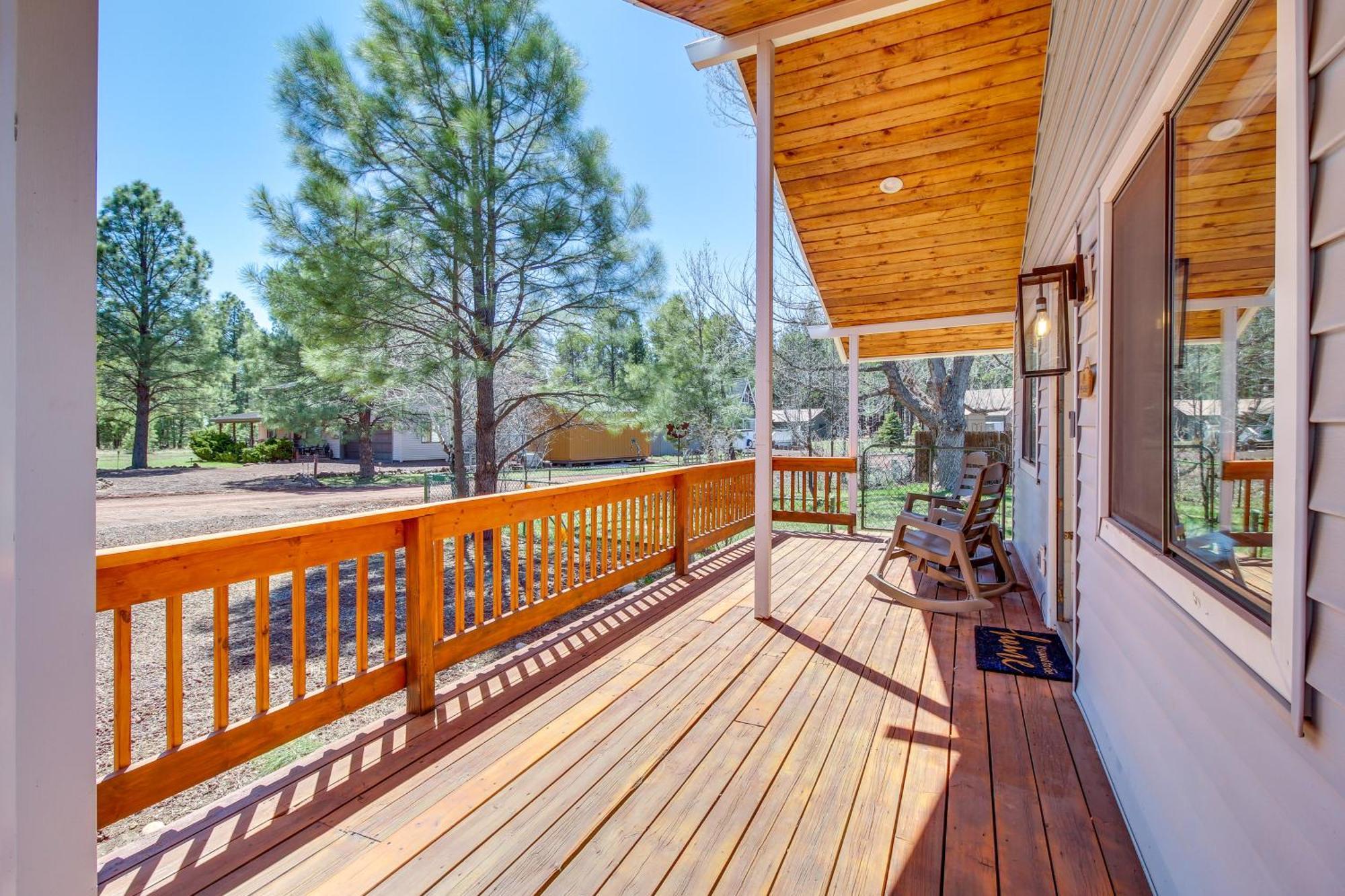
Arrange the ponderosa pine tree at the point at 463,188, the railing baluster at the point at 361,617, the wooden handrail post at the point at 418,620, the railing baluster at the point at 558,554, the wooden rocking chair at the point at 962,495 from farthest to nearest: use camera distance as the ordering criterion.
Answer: the ponderosa pine tree at the point at 463,188 < the wooden rocking chair at the point at 962,495 < the railing baluster at the point at 558,554 < the wooden handrail post at the point at 418,620 < the railing baluster at the point at 361,617

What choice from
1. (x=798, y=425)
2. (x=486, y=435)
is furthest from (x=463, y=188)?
(x=798, y=425)

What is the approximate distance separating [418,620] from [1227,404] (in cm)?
261

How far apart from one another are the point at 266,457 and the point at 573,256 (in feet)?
51.2

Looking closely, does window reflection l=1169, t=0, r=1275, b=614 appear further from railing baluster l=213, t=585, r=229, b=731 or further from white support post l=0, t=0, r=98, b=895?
railing baluster l=213, t=585, r=229, b=731

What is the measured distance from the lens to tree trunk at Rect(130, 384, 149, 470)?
11.8 meters

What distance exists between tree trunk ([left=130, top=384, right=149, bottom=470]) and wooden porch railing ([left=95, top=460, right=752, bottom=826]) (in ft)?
35.3

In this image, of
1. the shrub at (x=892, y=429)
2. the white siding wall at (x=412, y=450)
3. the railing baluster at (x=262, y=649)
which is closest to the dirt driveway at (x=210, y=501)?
the white siding wall at (x=412, y=450)

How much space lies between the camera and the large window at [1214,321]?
3.46 feet

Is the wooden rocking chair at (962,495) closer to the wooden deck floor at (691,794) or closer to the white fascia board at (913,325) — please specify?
the white fascia board at (913,325)

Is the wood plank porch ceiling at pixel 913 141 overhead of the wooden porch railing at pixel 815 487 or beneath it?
overhead

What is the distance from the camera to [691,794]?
191 cm

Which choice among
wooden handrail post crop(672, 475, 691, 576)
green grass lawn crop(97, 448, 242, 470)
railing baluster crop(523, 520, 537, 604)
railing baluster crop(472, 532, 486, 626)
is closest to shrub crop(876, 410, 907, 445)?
wooden handrail post crop(672, 475, 691, 576)

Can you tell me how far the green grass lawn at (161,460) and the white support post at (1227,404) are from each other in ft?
46.1

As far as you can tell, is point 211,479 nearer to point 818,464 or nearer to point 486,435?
point 486,435
